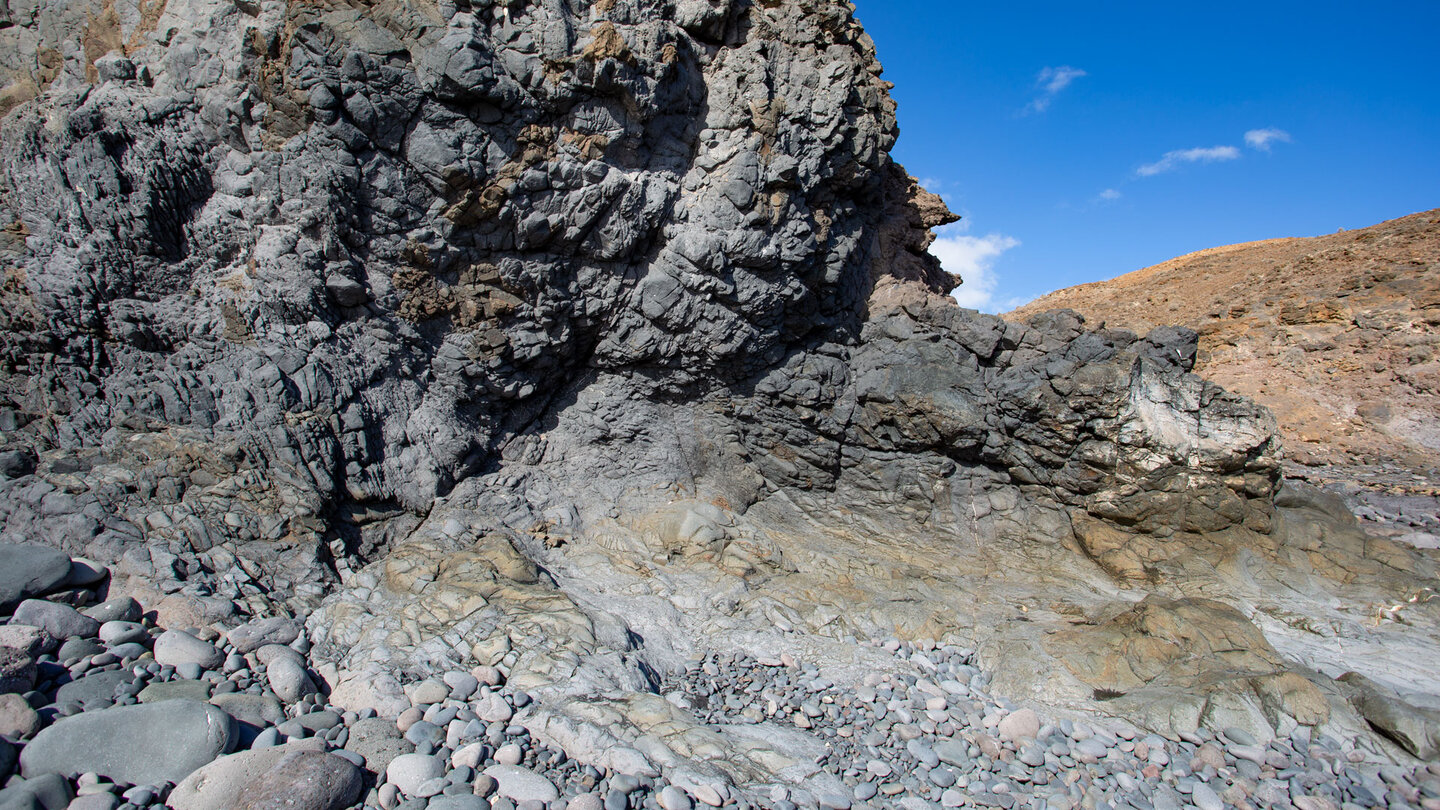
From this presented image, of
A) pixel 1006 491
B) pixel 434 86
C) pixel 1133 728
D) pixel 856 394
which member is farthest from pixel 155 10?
pixel 1133 728

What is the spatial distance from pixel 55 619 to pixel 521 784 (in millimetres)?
3979

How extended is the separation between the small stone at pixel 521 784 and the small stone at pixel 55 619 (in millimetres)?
3541

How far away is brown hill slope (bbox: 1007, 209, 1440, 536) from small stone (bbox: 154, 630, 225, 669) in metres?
16.6

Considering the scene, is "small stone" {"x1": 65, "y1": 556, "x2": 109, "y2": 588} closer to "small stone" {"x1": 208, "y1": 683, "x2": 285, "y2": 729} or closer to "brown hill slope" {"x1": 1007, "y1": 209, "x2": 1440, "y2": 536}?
"small stone" {"x1": 208, "y1": 683, "x2": 285, "y2": 729}

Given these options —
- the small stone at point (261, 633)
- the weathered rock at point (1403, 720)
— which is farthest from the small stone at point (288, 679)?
the weathered rock at point (1403, 720)

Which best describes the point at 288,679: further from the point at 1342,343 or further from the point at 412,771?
the point at 1342,343

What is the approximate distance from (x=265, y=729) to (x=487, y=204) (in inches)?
218

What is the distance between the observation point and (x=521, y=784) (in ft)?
14.3

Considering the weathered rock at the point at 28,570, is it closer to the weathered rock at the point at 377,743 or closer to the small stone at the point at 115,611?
the small stone at the point at 115,611

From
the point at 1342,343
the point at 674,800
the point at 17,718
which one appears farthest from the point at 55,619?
the point at 1342,343

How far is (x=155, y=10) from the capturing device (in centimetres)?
748

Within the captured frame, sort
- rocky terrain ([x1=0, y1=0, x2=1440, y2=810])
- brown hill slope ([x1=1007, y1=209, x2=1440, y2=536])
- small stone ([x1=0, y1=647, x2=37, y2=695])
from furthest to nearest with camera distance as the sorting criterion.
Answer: brown hill slope ([x1=1007, y1=209, x2=1440, y2=536]) → rocky terrain ([x1=0, y1=0, x2=1440, y2=810]) → small stone ([x1=0, y1=647, x2=37, y2=695])

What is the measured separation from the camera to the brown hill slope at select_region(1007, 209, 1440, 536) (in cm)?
1297

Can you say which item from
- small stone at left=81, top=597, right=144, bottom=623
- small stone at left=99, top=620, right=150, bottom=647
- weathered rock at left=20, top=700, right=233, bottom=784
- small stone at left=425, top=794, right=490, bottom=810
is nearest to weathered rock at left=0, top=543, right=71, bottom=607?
small stone at left=81, top=597, right=144, bottom=623
